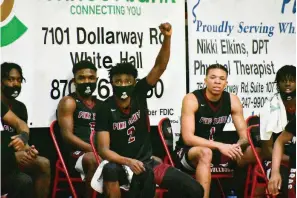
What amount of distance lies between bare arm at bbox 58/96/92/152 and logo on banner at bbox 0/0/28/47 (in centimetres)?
78

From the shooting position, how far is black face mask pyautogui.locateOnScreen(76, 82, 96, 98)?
21.0 ft

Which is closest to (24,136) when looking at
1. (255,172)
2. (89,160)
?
(89,160)

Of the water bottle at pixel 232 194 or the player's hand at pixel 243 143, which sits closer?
the player's hand at pixel 243 143

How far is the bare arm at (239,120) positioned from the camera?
6295mm

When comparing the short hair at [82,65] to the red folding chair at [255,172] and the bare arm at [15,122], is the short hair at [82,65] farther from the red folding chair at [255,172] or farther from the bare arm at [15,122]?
the red folding chair at [255,172]

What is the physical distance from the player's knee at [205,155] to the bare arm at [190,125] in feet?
0.35

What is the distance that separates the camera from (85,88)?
21.0 ft

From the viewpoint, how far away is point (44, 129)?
21.6 ft

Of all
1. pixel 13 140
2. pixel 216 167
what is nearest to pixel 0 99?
pixel 13 140

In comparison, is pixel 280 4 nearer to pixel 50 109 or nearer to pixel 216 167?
pixel 216 167

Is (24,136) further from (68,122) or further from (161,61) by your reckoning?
(161,61)

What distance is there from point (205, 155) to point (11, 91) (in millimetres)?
1973

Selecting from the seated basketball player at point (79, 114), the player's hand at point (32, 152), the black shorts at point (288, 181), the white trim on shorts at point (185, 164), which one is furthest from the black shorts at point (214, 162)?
the player's hand at point (32, 152)

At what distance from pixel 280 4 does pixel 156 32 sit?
1.54 meters
